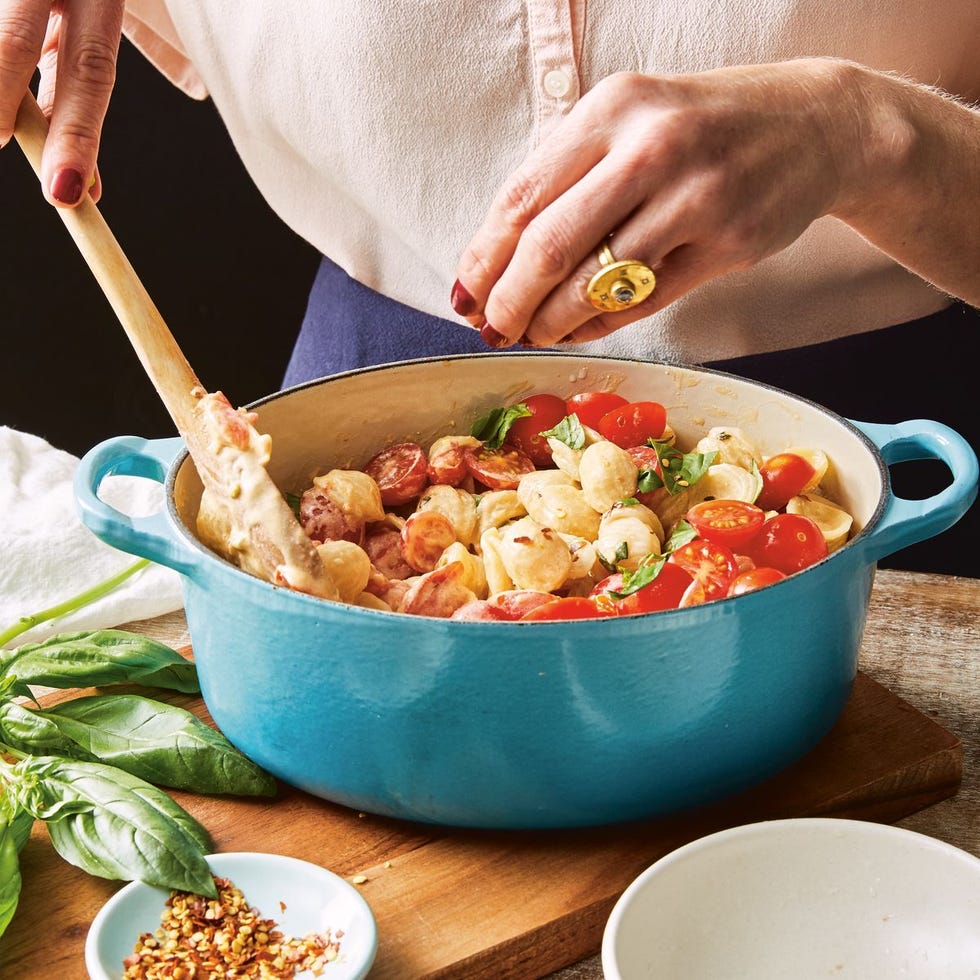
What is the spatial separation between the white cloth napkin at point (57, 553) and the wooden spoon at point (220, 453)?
36cm

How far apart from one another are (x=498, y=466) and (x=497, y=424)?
6cm

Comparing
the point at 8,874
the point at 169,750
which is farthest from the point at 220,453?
the point at 8,874

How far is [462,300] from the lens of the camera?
1219mm

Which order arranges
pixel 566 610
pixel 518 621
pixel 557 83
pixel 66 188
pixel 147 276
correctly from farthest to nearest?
pixel 147 276 → pixel 557 83 → pixel 66 188 → pixel 566 610 → pixel 518 621

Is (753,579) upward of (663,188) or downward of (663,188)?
downward

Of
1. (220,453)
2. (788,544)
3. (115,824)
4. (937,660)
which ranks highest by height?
(220,453)

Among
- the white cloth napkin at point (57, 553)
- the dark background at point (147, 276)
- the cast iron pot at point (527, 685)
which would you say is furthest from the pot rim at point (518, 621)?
the dark background at point (147, 276)

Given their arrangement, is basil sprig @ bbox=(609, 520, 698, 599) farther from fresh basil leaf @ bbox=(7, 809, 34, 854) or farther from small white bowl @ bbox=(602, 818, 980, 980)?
fresh basil leaf @ bbox=(7, 809, 34, 854)

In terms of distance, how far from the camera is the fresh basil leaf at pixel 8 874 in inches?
38.0

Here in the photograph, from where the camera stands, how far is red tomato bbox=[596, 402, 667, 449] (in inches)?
53.7

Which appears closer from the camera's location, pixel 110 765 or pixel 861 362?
pixel 110 765

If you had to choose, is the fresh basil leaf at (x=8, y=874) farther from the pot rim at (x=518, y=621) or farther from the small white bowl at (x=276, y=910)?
the pot rim at (x=518, y=621)

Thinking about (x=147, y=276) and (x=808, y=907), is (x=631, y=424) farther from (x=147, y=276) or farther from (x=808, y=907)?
(x=147, y=276)

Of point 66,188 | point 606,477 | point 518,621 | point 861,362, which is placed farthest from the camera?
point 861,362
